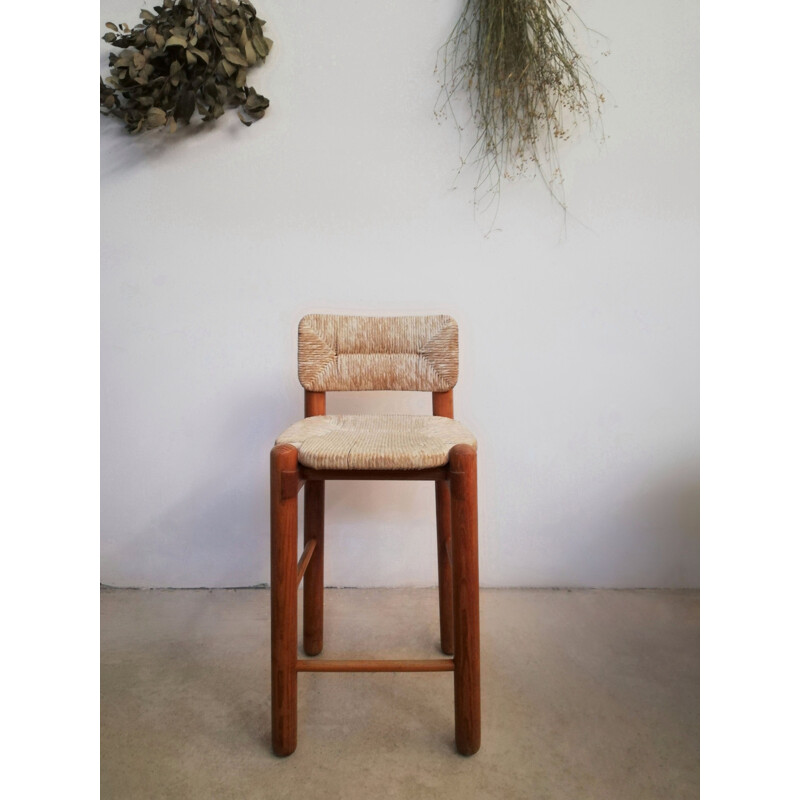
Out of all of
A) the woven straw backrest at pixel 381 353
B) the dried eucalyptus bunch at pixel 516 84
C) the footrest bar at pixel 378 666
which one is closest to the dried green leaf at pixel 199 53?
the dried eucalyptus bunch at pixel 516 84

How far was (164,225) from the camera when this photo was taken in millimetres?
1405

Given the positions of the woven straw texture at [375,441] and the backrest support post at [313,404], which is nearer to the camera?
Answer: the woven straw texture at [375,441]

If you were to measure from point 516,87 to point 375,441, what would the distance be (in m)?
1.08

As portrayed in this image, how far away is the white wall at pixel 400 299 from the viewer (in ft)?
4.50

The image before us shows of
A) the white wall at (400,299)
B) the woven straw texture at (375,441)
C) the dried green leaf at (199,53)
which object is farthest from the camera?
the white wall at (400,299)

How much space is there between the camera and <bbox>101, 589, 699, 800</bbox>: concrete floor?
80cm

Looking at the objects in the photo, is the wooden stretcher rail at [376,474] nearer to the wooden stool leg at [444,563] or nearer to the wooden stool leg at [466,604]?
the wooden stool leg at [466,604]

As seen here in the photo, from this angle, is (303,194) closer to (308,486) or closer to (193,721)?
(308,486)

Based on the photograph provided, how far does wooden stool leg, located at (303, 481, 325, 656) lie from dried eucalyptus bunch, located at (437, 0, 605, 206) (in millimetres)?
944

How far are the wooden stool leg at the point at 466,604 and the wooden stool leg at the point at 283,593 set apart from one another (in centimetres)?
27

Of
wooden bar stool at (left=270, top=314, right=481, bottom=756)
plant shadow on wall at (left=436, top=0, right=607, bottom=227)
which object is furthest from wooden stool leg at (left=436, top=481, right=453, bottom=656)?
plant shadow on wall at (left=436, top=0, right=607, bottom=227)

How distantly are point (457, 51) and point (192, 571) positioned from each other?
1.65 metres

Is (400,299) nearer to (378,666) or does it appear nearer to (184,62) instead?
(184,62)

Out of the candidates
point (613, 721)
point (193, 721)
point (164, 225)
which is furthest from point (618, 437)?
point (164, 225)
